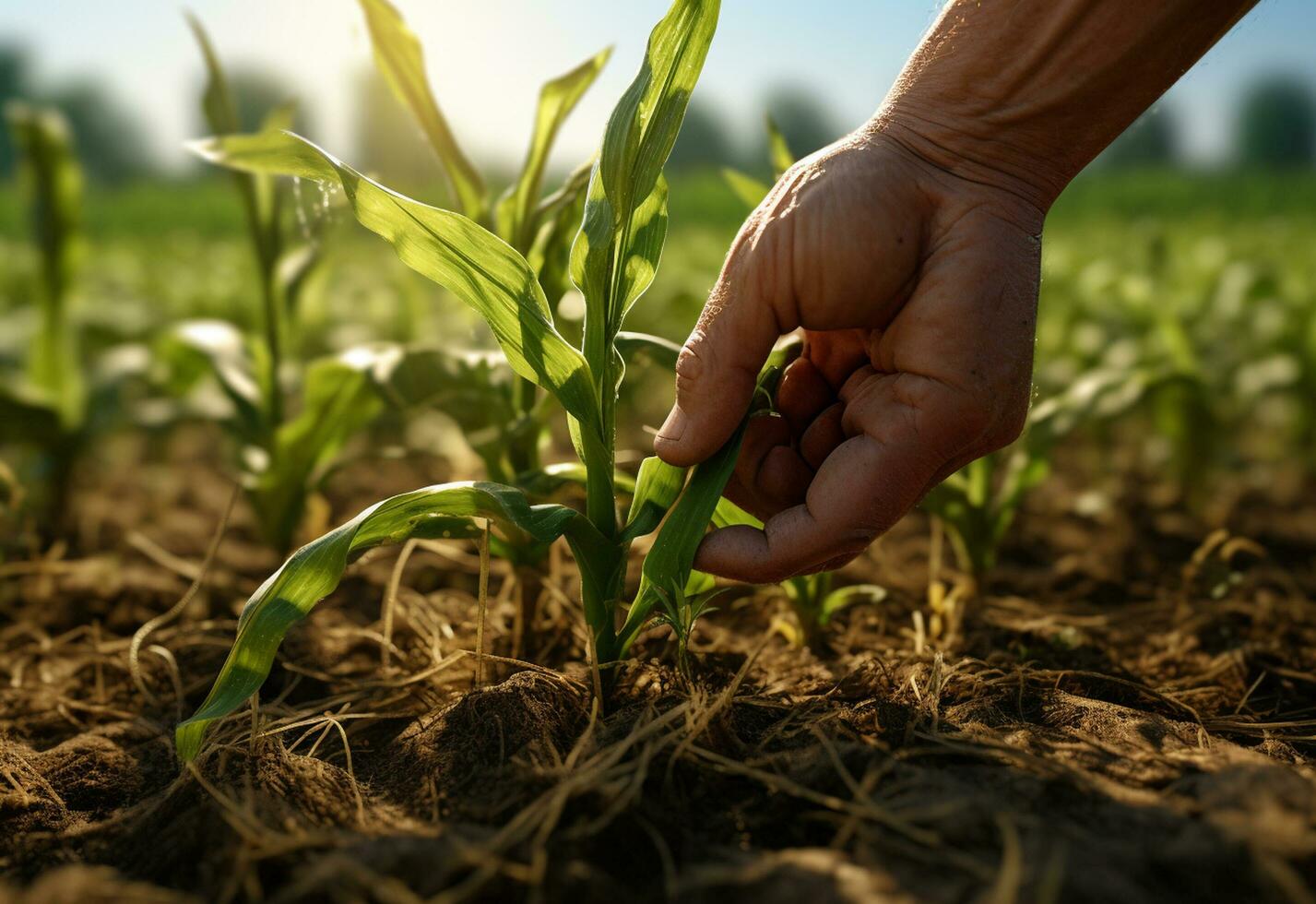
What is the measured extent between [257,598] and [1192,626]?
1818mm

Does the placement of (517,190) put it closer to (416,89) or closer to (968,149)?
(416,89)

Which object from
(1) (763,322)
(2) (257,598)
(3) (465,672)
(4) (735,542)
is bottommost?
(3) (465,672)

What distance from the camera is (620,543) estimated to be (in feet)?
5.04

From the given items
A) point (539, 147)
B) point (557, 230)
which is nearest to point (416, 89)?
point (539, 147)

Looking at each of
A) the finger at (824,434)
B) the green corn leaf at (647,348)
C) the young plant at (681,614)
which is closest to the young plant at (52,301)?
the green corn leaf at (647,348)

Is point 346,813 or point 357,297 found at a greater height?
point 346,813

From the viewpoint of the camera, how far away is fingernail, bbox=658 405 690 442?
145cm

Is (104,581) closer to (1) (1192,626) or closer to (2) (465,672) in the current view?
(2) (465,672)

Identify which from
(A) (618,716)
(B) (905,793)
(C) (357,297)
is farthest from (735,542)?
(C) (357,297)

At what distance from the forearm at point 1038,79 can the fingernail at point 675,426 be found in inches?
21.3

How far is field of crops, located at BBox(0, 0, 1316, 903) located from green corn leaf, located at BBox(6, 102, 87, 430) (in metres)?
0.01

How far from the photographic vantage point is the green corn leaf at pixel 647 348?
66.1 inches

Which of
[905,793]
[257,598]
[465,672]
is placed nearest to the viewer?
[905,793]

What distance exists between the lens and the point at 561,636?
6.14 feet
